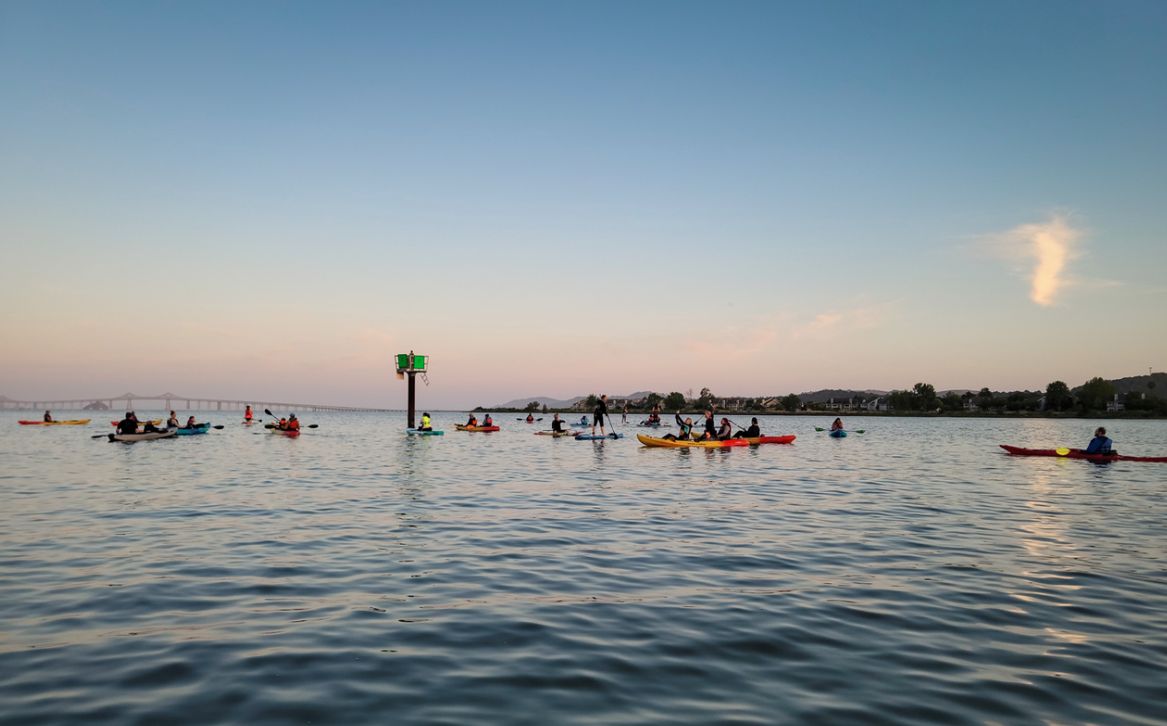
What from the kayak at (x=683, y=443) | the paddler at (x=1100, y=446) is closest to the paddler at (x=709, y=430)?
the kayak at (x=683, y=443)

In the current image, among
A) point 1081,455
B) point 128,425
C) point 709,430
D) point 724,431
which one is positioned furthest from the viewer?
point 128,425

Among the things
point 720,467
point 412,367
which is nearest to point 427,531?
point 720,467

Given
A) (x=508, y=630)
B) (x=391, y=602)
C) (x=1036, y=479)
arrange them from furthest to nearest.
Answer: (x=1036, y=479), (x=391, y=602), (x=508, y=630)

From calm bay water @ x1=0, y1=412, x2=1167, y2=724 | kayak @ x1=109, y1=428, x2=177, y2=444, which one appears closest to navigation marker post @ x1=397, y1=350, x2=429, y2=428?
kayak @ x1=109, y1=428, x2=177, y2=444

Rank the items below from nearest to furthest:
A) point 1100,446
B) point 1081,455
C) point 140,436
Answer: point 1100,446
point 1081,455
point 140,436

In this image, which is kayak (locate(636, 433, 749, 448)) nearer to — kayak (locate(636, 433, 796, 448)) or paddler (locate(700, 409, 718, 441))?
kayak (locate(636, 433, 796, 448))

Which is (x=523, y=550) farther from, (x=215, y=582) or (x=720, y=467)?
(x=720, y=467)

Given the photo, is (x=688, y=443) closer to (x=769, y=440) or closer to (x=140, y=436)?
(x=769, y=440)

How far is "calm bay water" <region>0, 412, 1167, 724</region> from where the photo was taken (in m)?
5.86

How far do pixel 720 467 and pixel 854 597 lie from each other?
67.7 feet

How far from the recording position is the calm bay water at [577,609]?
5859 millimetres

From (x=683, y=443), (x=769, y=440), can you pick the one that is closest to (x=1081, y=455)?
(x=769, y=440)

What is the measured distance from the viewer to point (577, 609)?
8.72 meters

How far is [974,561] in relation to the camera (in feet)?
38.9
